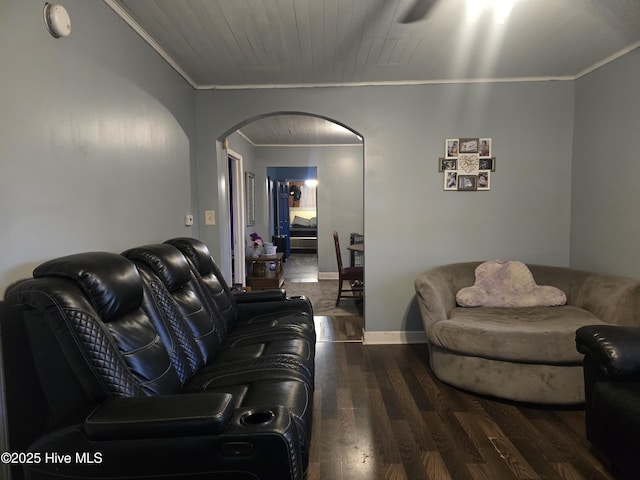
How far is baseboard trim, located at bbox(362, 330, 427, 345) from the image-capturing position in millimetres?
3609

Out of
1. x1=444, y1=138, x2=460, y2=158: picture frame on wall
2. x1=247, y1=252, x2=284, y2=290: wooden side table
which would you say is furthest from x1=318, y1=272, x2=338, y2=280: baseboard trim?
x1=444, y1=138, x2=460, y2=158: picture frame on wall

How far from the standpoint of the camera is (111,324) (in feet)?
4.70

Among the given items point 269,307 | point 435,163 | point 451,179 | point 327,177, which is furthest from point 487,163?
point 327,177

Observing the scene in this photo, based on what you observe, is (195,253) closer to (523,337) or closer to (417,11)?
(417,11)

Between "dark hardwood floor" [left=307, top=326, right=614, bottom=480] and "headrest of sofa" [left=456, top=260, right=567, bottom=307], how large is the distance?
0.72 metres

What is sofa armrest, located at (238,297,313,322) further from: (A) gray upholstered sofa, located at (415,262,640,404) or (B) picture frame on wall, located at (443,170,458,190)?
(B) picture frame on wall, located at (443,170,458,190)

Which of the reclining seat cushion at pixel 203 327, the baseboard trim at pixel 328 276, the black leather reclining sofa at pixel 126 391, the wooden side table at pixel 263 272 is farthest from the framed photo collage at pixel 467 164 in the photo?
the baseboard trim at pixel 328 276

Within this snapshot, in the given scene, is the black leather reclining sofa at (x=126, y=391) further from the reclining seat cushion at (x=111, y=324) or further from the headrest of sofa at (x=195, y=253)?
the headrest of sofa at (x=195, y=253)

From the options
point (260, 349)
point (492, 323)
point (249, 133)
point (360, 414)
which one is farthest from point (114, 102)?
point (249, 133)

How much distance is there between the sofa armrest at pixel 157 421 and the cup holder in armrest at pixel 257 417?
0.19 feet

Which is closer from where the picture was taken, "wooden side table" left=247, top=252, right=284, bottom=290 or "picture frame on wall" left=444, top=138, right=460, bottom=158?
"picture frame on wall" left=444, top=138, right=460, bottom=158

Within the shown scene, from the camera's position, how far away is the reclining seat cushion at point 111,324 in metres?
1.24

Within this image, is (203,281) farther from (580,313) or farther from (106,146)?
(580,313)

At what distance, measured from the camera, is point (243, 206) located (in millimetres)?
5562
